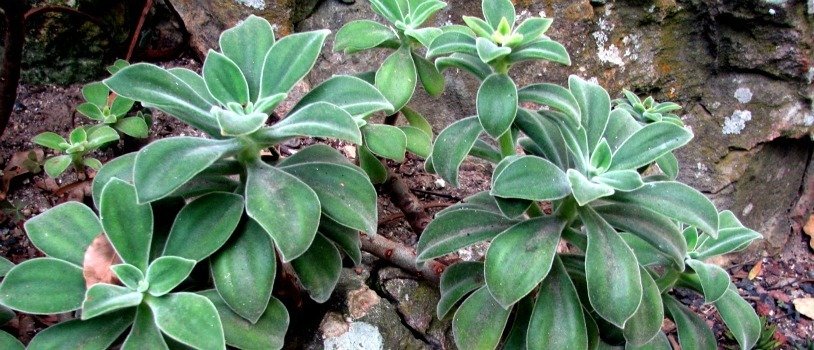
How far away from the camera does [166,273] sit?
910mm

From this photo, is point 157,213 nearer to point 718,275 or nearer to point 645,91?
point 718,275

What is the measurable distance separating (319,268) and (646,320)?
1.92 feet

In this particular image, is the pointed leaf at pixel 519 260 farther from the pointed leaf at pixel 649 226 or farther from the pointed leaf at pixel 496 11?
the pointed leaf at pixel 496 11

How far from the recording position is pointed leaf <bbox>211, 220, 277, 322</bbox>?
0.93m

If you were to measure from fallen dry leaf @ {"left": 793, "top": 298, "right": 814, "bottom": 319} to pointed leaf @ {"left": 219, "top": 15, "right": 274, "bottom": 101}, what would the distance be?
1806mm

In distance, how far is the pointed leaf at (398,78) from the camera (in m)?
1.28

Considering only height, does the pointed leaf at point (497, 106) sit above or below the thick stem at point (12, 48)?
above

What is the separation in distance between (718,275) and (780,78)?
46.8 inches

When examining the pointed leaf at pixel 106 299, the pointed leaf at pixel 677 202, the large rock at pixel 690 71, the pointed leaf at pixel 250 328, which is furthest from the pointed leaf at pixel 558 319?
the large rock at pixel 690 71

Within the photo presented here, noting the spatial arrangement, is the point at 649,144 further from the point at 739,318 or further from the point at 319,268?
the point at 319,268

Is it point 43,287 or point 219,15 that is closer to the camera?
point 43,287

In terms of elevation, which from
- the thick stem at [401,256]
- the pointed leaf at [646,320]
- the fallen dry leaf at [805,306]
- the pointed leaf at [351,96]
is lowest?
the fallen dry leaf at [805,306]

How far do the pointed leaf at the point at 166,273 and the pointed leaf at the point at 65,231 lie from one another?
0.49ft

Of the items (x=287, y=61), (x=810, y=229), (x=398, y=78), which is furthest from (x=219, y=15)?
(x=810, y=229)
